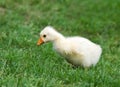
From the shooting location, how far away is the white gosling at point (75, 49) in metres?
8.41

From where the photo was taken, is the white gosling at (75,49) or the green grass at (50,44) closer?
the green grass at (50,44)

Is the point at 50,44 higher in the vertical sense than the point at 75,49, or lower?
higher

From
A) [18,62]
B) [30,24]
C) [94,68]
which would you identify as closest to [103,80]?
[94,68]

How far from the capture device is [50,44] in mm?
10141

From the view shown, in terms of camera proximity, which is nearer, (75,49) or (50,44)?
(75,49)

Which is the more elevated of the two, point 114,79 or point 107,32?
point 107,32

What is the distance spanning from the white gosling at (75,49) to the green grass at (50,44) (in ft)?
0.45

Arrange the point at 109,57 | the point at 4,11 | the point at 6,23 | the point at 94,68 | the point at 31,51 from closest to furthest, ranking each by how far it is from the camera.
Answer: the point at 94,68 < the point at 31,51 < the point at 109,57 < the point at 6,23 < the point at 4,11

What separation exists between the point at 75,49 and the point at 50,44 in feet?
5.84

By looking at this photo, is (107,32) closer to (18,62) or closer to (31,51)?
(31,51)

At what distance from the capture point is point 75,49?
331 inches

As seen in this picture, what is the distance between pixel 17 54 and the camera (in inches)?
344

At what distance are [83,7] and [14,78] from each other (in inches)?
296

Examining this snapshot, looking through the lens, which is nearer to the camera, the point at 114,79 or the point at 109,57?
the point at 114,79
